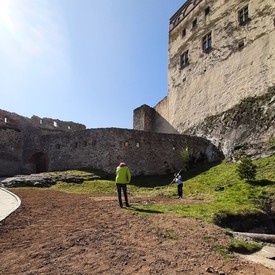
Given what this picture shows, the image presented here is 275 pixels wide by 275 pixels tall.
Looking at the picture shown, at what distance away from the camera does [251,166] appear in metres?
17.7

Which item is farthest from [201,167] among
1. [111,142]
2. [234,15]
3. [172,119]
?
[234,15]

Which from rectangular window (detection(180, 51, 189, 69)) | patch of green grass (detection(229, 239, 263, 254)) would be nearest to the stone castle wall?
rectangular window (detection(180, 51, 189, 69))

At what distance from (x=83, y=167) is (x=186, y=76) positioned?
15.9 m

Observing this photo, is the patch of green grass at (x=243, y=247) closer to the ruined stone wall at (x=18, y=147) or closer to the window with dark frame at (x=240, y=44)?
the ruined stone wall at (x=18, y=147)

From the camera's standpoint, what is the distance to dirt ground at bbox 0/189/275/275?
21.9 feet

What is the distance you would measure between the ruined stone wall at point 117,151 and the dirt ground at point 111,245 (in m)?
12.3

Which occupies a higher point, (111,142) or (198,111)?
(198,111)

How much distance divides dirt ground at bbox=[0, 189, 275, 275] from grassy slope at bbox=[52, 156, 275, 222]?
195cm

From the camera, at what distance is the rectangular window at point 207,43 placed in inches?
1254

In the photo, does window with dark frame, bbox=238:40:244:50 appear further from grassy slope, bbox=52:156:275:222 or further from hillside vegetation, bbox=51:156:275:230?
grassy slope, bbox=52:156:275:222

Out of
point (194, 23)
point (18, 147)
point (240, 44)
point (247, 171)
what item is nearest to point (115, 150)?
point (247, 171)

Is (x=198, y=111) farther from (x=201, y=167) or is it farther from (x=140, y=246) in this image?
(x=140, y=246)

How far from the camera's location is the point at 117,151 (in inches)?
952

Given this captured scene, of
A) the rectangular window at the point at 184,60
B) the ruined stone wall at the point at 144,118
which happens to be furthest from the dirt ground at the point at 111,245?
the ruined stone wall at the point at 144,118
